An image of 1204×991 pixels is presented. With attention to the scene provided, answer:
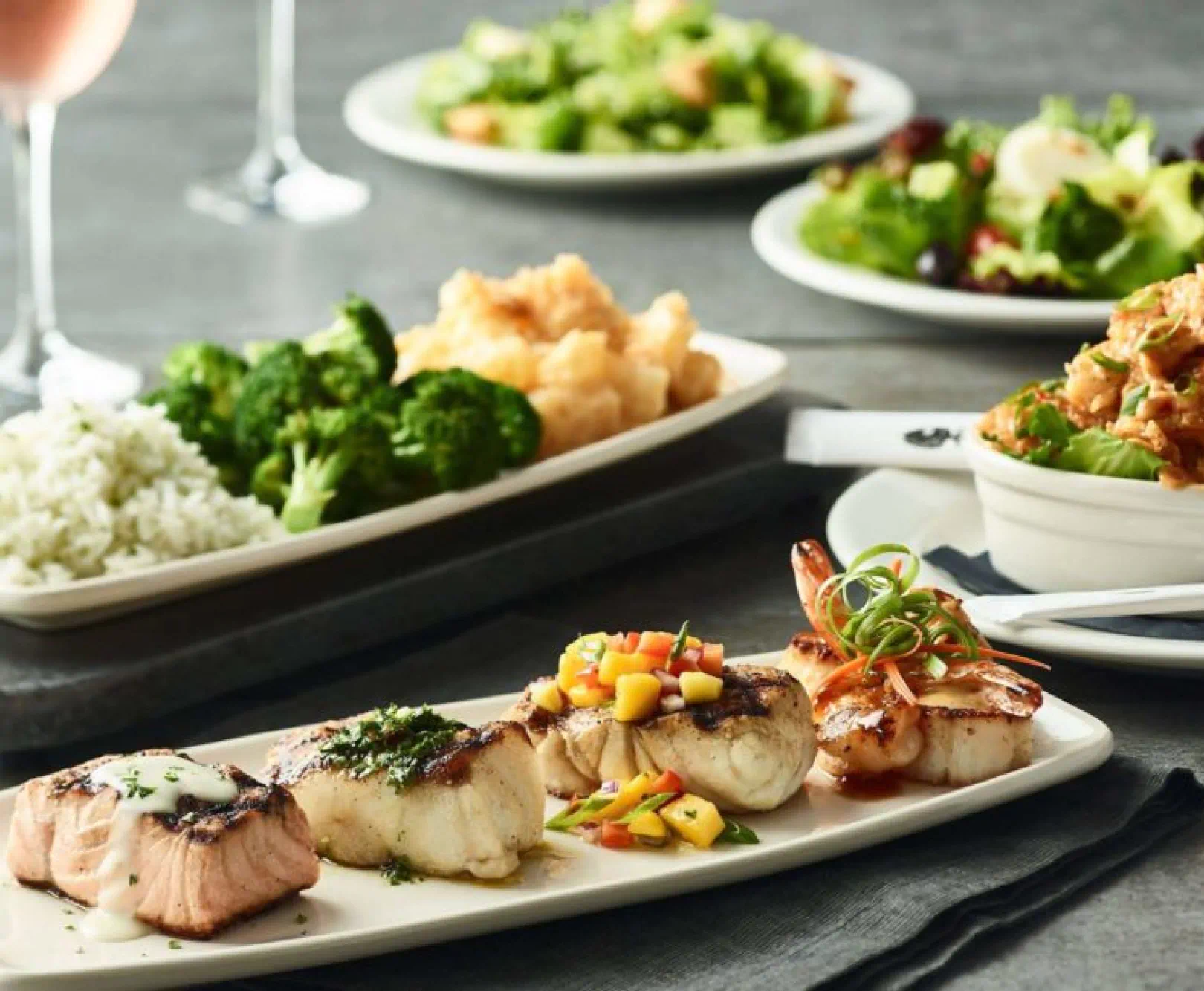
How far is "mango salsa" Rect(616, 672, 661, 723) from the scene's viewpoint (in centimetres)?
220

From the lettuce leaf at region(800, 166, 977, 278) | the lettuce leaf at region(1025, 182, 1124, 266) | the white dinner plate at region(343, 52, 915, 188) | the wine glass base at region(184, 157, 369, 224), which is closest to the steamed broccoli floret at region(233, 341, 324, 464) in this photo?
the lettuce leaf at region(800, 166, 977, 278)

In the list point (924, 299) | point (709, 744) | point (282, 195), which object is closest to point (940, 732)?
point (709, 744)

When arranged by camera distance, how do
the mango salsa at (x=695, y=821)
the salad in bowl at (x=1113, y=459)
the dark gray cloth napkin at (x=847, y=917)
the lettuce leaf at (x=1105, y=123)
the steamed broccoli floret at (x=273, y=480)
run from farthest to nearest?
the lettuce leaf at (x=1105, y=123) → the steamed broccoli floret at (x=273, y=480) → the salad in bowl at (x=1113, y=459) → the mango salsa at (x=695, y=821) → the dark gray cloth napkin at (x=847, y=917)

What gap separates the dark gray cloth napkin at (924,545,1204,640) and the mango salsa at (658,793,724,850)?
0.65m

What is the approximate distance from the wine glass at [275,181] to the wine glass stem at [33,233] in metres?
1.38

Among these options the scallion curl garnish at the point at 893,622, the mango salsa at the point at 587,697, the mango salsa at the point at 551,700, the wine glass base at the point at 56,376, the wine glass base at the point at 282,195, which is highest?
the scallion curl garnish at the point at 893,622

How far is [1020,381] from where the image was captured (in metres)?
3.95

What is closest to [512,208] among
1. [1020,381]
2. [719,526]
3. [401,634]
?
[1020,381]

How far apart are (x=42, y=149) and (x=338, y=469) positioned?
1.30m

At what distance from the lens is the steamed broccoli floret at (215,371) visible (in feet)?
10.6

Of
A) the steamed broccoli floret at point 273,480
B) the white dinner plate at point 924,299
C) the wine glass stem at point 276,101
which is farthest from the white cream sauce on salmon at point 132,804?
the wine glass stem at point 276,101

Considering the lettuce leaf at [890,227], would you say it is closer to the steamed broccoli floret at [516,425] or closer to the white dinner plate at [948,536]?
the white dinner plate at [948,536]

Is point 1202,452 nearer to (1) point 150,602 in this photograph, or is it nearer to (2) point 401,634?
(2) point 401,634

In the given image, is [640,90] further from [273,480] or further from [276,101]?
[273,480]
